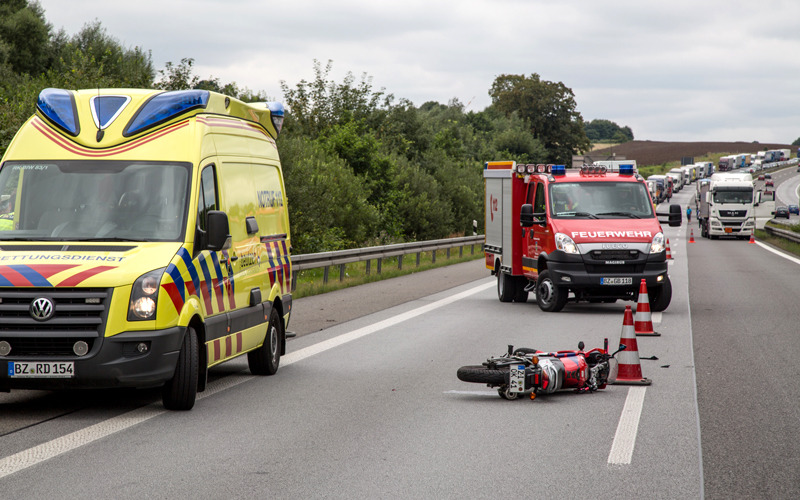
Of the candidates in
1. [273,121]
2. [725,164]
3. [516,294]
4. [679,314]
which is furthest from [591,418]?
[725,164]

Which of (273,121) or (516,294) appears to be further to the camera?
(516,294)

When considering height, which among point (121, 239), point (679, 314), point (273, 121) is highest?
point (273, 121)

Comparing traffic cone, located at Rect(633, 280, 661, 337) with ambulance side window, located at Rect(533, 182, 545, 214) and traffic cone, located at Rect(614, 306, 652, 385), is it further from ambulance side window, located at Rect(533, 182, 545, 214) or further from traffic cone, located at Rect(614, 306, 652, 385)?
ambulance side window, located at Rect(533, 182, 545, 214)

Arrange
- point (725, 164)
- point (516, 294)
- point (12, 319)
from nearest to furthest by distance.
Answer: point (12, 319) → point (516, 294) → point (725, 164)

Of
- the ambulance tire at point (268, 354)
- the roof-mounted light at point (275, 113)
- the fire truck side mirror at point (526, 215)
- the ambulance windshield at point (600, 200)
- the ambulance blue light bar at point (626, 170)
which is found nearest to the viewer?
the ambulance tire at point (268, 354)

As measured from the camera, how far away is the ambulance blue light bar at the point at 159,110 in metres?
8.58

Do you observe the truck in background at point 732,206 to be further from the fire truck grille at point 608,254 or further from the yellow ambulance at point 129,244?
the yellow ambulance at point 129,244

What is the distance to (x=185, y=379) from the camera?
26.1 ft

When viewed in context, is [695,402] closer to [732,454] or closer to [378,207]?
[732,454]

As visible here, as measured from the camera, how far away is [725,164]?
440 feet

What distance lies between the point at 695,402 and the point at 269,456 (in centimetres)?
384

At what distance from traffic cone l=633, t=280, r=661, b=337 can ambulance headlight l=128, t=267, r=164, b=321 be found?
6.10 m

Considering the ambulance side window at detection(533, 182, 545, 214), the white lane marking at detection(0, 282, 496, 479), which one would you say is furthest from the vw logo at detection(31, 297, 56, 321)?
the ambulance side window at detection(533, 182, 545, 214)

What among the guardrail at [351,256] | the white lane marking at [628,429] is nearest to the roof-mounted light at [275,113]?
the white lane marking at [628,429]
